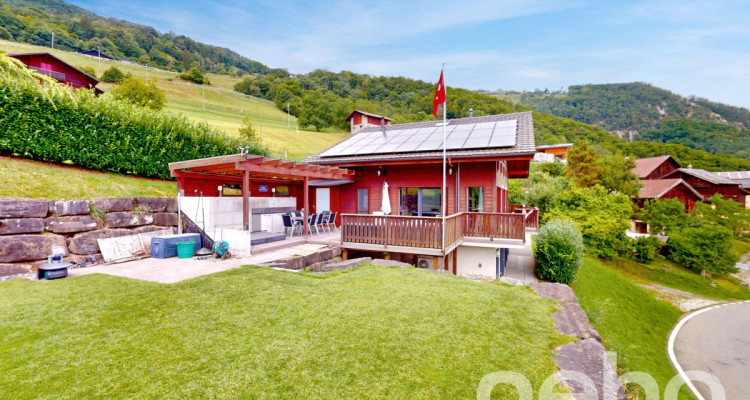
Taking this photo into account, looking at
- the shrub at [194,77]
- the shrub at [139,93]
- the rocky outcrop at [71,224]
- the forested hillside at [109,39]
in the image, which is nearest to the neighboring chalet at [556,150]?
the shrub at [139,93]

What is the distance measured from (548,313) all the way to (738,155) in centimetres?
9589

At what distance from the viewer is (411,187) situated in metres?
12.4

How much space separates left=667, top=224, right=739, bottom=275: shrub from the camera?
19.5 meters

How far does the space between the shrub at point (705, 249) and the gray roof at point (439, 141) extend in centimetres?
1641

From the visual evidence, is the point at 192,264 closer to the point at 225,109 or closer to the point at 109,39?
the point at 225,109

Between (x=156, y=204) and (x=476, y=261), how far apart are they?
33.4 ft

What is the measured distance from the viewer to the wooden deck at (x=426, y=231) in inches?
332

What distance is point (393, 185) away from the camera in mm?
12711

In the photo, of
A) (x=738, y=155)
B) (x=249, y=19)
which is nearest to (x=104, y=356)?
(x=249, y=19)

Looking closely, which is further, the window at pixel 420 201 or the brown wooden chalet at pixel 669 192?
the brown wooden chalet at pixel 669 192

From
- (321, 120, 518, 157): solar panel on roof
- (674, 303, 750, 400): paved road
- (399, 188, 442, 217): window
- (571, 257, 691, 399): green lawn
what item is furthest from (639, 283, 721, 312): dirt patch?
(399, 188, 442, 217): window

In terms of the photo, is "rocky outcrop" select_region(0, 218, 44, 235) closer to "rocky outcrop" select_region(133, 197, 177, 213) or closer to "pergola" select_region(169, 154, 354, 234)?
"rocky outcrop" select_region(133, 197, 177, 213)

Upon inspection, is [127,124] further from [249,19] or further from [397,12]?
[249,19]

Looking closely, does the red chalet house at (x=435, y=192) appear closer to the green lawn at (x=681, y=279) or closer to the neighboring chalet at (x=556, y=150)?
the green lawn at (x=681, y=279)
